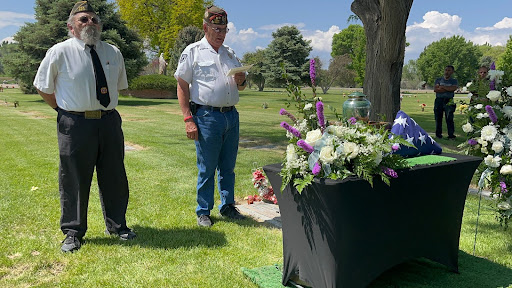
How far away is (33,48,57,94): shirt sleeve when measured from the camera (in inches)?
133

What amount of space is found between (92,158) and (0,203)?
92.6 inches

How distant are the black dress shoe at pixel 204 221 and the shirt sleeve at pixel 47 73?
6.38ft

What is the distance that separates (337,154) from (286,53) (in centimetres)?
3349

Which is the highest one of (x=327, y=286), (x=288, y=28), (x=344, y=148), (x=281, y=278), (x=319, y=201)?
(x=288, y=28)

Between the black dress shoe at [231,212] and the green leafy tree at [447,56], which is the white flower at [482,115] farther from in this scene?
the green leafy tree at [447,56]

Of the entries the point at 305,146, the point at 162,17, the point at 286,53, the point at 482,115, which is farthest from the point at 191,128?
the point at 162,17

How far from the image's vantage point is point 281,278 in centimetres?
315

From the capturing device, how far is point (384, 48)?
6012 mm

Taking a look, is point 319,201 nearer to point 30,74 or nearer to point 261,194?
point 261,194

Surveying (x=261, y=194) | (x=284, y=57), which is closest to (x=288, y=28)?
(x=284, y=57)

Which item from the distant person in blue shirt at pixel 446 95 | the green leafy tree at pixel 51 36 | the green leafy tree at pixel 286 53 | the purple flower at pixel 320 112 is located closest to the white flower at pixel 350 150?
the purple flower at pixel 320 112

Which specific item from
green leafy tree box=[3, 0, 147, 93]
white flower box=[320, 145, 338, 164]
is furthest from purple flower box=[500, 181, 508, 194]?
green leafy tree box=[3, 0, 147, 93]

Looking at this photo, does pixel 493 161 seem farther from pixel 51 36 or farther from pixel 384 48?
pixel 51 36

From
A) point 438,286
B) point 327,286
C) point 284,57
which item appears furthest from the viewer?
point 284,57
